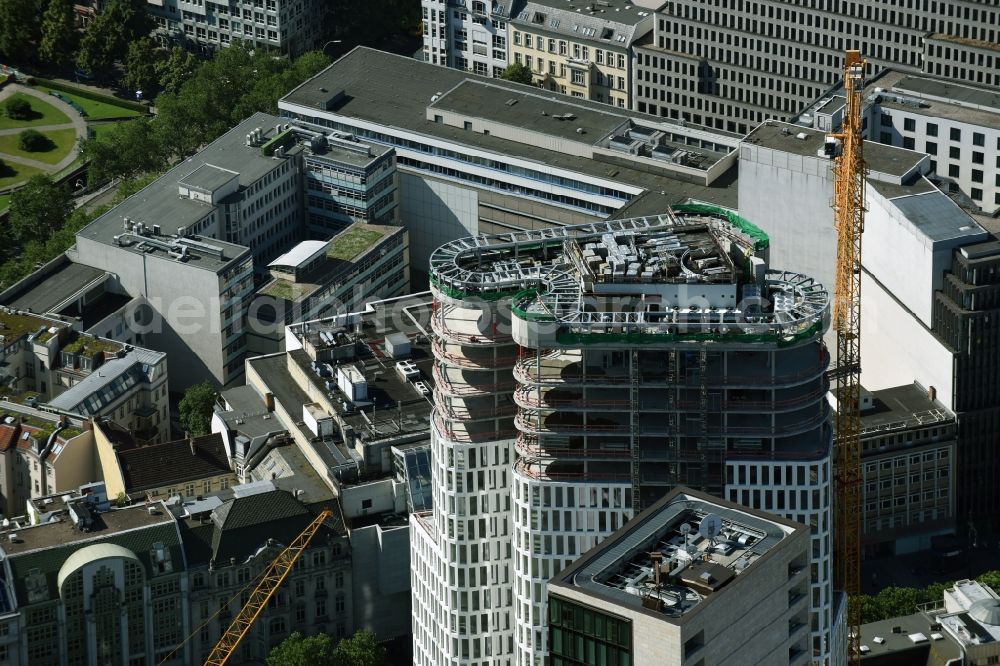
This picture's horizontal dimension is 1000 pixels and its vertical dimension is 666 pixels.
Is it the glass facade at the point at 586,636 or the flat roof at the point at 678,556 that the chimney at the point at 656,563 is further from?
the glass facade at the point at 586,636

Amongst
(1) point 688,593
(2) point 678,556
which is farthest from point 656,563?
(2) point 678,556

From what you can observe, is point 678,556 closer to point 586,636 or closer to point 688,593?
point 688,593

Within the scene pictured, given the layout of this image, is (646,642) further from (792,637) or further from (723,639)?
(792,637)

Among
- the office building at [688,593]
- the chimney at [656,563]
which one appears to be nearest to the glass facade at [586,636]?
the office building at [688,593]

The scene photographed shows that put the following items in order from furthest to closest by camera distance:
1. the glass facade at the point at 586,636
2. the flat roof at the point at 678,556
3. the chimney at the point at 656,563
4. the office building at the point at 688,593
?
the chimney at the point at 656,563 → the flat roof at the point at 678,556 → the glass facade at the point at 586,636 → the office building at the point at 688,593

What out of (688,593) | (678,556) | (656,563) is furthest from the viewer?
(678,556)

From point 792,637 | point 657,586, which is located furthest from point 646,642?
point 792,637
